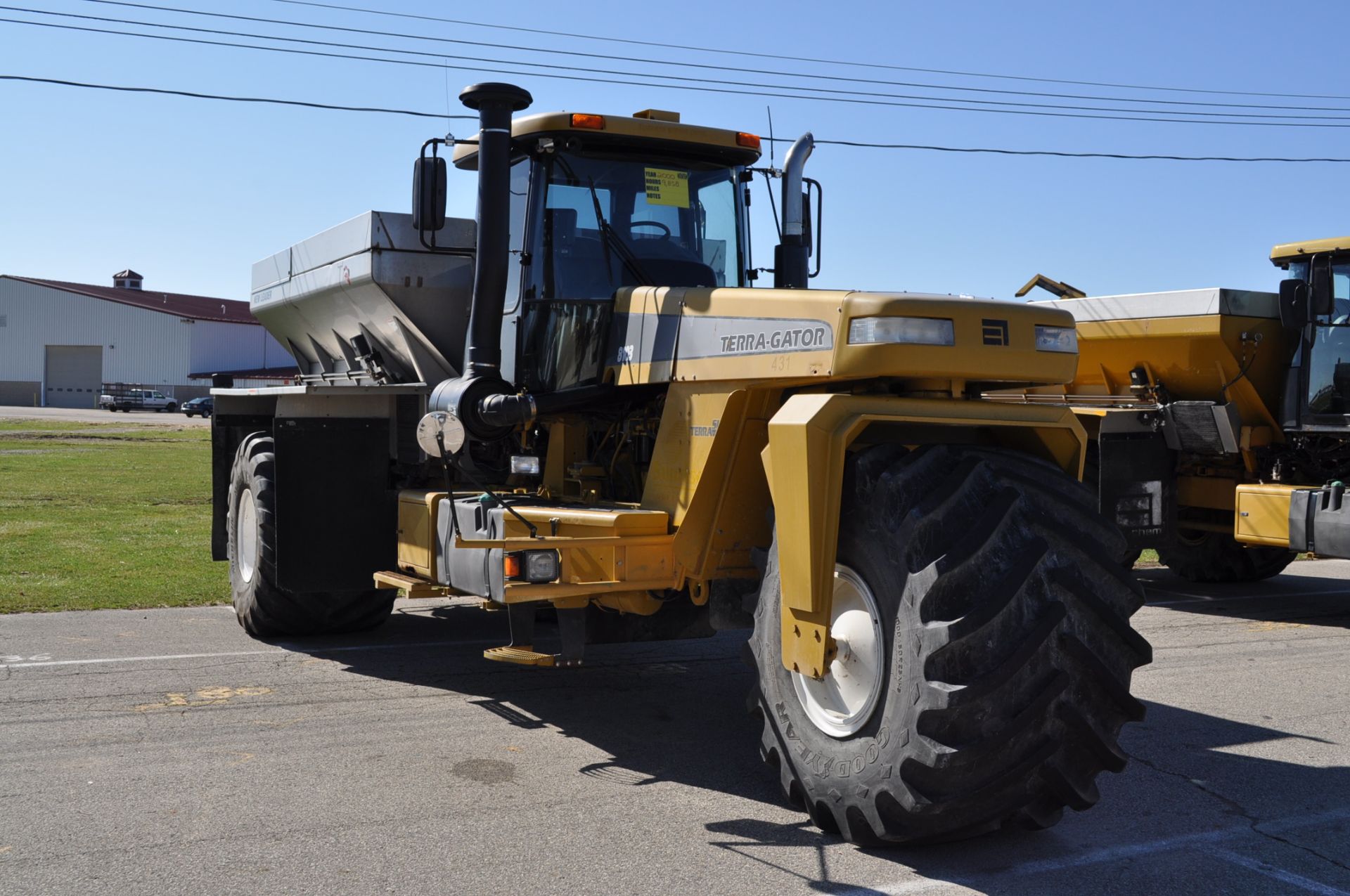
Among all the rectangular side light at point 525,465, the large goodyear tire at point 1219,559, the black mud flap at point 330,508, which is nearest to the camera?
the rectangular side light at point 525,465

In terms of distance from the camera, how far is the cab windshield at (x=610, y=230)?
680 cm

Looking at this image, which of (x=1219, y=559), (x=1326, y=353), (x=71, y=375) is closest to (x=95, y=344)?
(x=71, y=375)

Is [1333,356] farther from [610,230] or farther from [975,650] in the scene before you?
[975,650]

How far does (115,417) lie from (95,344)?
18.4 meters

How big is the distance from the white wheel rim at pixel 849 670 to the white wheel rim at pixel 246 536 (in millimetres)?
5043

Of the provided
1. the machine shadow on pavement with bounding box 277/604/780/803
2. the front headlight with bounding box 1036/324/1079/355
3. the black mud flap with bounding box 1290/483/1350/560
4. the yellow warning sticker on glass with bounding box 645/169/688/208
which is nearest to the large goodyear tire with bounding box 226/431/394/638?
the machine shadow on pavement with bounding box 277/604/780/803

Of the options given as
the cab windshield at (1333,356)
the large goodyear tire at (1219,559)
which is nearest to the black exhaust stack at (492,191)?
the cab windshield at (1333,356)

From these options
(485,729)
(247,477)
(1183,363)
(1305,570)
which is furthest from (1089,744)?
(1305,570)

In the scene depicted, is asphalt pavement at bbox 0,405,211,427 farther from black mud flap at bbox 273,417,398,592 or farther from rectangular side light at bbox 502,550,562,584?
rectangular side light at bbox 502,550,562,584

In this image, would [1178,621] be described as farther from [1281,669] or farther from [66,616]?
Answer: [66,616]

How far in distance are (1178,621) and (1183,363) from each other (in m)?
2.37

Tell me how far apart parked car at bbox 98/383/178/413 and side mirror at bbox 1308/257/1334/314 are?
65680mm

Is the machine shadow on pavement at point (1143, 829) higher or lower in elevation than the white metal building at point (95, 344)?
lower

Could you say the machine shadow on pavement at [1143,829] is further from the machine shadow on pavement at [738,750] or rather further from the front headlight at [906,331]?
the front headlight at [906,331]
